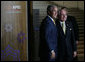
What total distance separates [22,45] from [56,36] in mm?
1104

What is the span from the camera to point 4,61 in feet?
17.7

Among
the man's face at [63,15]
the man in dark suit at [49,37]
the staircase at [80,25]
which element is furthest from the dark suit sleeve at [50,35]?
the staircase at [80,25]

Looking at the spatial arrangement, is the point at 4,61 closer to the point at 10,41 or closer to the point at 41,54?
the point at 10,41

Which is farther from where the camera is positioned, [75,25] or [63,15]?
→ [75,25]

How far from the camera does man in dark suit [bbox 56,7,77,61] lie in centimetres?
475

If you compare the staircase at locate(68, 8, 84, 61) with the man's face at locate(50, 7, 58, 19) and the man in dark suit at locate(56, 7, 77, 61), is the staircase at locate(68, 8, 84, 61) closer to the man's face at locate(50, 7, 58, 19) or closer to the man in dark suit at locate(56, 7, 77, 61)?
the man in dark suit at locate(56, 7, 77, 61)

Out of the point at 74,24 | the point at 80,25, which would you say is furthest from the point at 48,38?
the point at 80,25

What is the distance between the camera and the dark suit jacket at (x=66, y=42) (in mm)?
4734

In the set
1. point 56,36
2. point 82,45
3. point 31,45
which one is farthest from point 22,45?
point 82,45

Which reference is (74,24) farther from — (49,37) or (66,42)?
(49,37)

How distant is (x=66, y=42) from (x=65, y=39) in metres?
0.08

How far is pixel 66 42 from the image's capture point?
15.6 feet

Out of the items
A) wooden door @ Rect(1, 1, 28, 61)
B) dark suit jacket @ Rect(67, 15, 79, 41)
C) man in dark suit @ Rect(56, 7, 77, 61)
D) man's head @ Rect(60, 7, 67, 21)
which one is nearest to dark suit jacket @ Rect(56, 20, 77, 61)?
man in dark suit @ Rect(56, 7, 77, 61)

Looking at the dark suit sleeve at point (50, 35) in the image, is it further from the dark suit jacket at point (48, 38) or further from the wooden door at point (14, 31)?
the wooden door at point (14, 31)
